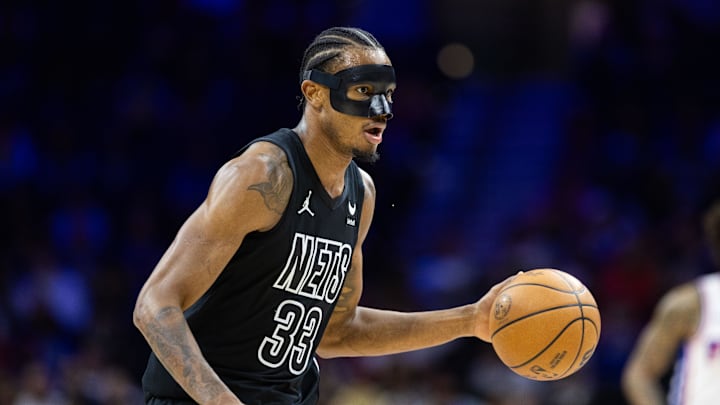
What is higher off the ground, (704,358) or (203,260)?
(203,260)

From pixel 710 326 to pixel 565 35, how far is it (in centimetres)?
1044

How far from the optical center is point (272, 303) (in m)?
3.84

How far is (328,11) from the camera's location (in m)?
14.0

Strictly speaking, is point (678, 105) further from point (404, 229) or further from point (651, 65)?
point (404, 229)

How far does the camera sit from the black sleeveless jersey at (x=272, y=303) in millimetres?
3793

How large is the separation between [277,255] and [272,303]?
173 millimetres

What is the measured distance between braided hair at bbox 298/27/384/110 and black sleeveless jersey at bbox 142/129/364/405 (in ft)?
0.86

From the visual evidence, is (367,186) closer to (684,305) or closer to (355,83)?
(355,83)

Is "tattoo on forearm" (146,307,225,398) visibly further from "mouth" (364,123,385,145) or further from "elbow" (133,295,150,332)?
"mouth" (364,123,385,145)

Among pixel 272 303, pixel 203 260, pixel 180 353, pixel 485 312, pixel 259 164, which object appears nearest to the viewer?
pixel 180 353

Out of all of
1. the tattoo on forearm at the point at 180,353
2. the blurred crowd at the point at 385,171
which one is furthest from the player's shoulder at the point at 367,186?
the blurred crowd at the point at 385,171

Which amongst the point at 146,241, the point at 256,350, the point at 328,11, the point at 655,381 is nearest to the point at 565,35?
the point at 328,11

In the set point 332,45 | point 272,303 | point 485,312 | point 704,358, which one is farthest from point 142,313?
point 704,358

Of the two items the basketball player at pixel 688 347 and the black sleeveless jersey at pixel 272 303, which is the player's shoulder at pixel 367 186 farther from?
the basketball player at pixel 688 347
